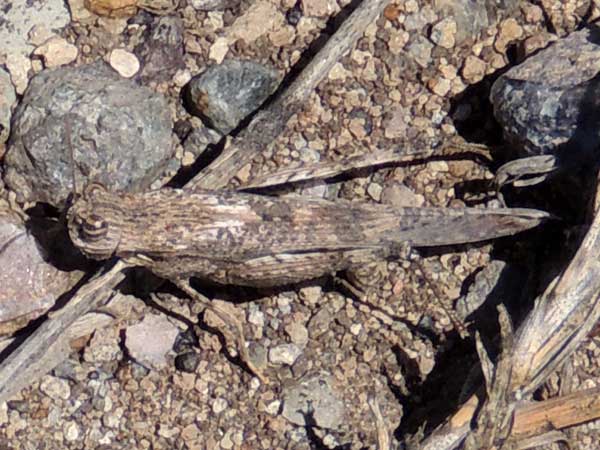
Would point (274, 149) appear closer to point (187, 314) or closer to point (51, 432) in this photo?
point (187, 314)

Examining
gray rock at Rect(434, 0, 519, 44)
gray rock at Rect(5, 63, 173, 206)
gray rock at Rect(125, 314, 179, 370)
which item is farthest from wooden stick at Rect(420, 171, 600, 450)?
gray rock at Rect(5, 63, 173, 206)

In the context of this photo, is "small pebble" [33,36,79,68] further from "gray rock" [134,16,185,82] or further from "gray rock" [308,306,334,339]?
"gray rock" [308,306,334,339]

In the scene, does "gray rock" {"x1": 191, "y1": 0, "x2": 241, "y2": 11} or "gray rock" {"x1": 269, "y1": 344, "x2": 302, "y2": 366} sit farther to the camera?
Answer: "gray rock" {"x1": 191, "y1": 0, "x2": 241, "y2": 11}

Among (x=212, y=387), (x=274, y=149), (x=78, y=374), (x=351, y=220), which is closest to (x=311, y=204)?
(x=351, y=220)

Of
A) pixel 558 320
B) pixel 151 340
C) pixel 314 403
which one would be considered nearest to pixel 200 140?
pixel 151 340

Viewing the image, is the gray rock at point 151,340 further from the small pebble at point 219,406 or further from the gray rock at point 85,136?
the gray rock at point 85,136
